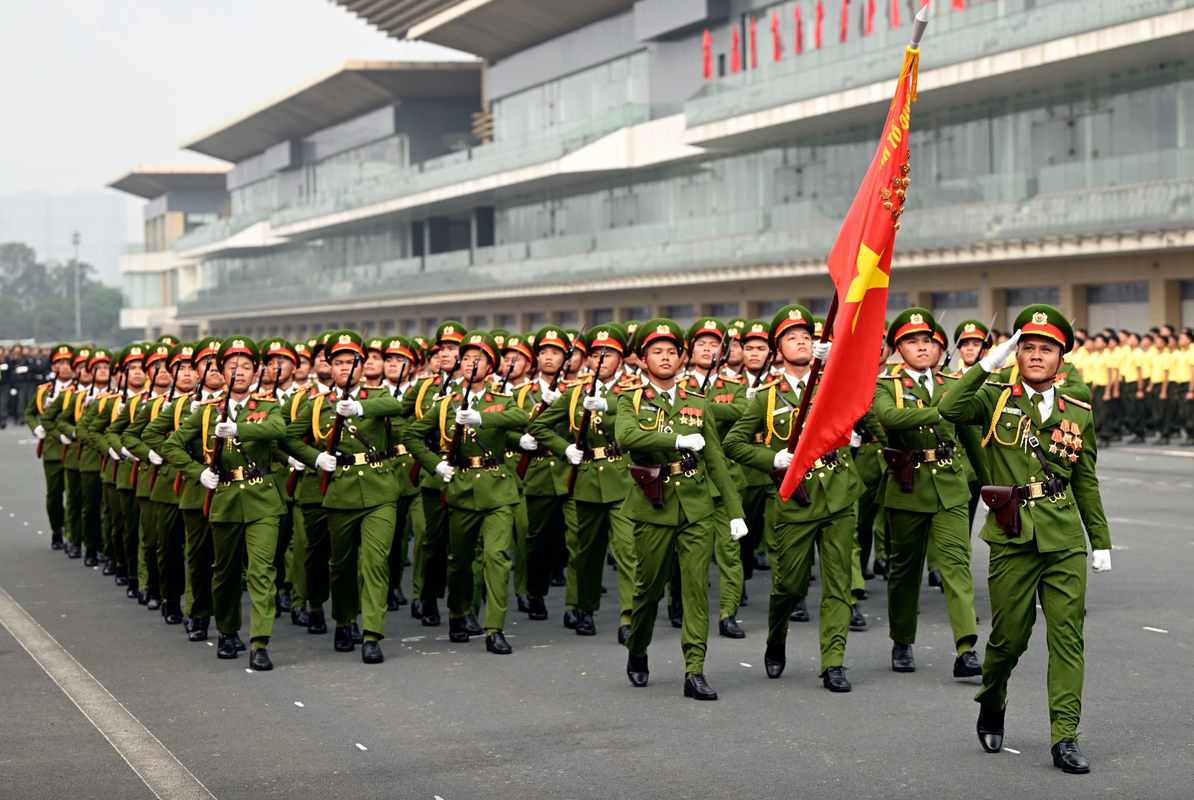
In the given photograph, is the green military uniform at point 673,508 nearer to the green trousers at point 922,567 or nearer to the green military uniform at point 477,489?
the green trousers at point 922,567

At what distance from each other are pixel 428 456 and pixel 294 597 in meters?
1.81

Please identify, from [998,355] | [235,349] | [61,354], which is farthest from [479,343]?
[61,354]

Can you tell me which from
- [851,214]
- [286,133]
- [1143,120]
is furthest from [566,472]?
[286,133]

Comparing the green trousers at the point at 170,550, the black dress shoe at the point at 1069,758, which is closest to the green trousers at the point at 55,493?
the green trousers at the point at 170,550

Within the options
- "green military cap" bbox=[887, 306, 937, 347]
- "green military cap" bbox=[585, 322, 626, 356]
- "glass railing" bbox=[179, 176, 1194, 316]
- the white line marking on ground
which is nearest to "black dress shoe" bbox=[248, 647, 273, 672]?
the white line marking on ground

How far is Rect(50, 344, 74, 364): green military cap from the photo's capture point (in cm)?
1764

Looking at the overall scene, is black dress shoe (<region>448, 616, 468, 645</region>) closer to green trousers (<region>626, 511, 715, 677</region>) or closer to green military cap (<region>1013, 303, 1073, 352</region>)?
green trousers (<region>626, 511, 715, 677</region>)

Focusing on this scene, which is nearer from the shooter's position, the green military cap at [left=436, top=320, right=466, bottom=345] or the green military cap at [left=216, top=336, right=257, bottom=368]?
the green military cap at [left=216, top=336, right=257, bottom=368]

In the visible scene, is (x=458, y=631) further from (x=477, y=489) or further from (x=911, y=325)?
(x=911, y=325)

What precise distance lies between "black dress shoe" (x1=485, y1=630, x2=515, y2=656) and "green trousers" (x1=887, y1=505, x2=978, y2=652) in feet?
8.15

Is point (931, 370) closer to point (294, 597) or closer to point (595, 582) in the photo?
point (595, 582)

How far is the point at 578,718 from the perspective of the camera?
837 centimetres

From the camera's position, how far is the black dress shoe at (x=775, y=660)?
9.29 meters

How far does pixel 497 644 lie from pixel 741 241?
33990mm
